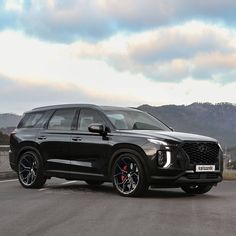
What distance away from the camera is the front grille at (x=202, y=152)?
420 inches

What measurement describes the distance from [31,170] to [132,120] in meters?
2.60

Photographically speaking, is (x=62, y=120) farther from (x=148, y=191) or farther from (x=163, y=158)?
(x=163, y=158)

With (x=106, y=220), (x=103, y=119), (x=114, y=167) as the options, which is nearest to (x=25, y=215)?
(x=106, y=220)

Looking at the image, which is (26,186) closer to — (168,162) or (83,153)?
(83,153)

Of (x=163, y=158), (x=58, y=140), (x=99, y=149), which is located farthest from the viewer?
(x=58, y=140)

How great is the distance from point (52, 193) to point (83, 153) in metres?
0.98

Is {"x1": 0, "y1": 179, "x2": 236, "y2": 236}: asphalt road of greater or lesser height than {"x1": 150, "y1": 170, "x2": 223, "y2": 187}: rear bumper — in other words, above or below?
below

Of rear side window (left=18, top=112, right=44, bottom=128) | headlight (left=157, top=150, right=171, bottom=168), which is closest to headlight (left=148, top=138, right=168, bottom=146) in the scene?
headlight (left=157, top=150, right=171, bottom=168)

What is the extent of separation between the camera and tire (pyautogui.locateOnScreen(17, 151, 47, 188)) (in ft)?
41.5

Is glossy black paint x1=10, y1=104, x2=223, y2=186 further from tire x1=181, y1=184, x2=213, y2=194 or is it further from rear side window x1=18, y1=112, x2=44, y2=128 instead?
tire x1=181, y1=184, x2=213, y2=194

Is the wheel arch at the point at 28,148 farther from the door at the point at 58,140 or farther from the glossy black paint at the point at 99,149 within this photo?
the door at the point at 58,140

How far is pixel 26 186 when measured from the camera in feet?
42.3

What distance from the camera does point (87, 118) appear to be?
12.2 metres

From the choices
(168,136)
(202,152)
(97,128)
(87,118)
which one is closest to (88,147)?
(97,128)
